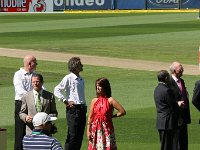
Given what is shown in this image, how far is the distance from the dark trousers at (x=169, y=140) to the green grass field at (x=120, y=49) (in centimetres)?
Answer: 188

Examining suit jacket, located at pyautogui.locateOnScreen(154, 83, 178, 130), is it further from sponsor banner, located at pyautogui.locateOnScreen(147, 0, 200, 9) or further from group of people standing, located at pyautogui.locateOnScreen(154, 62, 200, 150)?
sponsor banner, located at pyautogui.locateOnScreen(147, 0, 200, 9)

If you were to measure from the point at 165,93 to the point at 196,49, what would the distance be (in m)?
25.3

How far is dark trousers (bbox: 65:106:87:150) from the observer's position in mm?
16922

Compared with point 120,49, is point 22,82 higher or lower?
lower

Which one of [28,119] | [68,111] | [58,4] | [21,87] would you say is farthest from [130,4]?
[28,119]

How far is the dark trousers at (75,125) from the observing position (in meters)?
16.9

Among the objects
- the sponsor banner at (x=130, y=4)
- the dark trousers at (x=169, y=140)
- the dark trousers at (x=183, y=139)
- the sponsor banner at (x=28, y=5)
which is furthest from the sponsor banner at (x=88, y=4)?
the dark trousers at (x=169, y=140)

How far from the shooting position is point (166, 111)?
53.3 feet

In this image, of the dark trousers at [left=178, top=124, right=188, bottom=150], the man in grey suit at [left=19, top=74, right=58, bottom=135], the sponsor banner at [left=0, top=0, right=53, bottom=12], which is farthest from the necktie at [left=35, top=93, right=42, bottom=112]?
the sponsor banner at [left=0, top=0, right=53, bottom=12]

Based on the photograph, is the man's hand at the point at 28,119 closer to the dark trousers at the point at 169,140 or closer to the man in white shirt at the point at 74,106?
the man in white shirt at the point at 74,106

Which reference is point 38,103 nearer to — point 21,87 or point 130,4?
point 21,87

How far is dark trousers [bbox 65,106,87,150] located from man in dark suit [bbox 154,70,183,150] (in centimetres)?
154

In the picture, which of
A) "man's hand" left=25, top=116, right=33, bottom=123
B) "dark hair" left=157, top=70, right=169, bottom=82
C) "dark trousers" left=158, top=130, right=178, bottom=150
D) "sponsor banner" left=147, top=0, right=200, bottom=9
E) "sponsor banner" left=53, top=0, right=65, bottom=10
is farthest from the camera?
"sponsor banner" left=53, top=0, right=65, bottom=10

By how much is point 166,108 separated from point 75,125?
1808 mm
